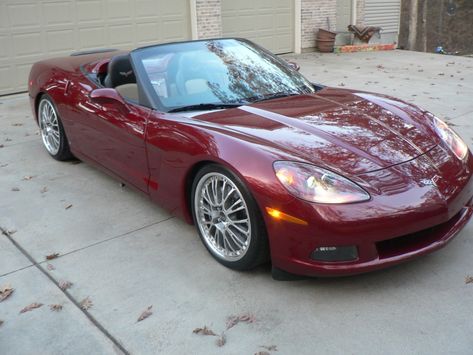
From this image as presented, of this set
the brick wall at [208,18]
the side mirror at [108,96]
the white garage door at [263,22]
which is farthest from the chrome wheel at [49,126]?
the white garage door at [263,22]

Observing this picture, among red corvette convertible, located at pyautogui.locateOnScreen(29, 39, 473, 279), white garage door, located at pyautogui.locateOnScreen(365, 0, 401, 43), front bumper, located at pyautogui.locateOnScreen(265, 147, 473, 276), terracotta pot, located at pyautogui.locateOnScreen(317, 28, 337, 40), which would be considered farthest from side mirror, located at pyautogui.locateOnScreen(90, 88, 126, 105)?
white garage door, located at pyautogui.locateOnScreen(365, 0, 401, 43)

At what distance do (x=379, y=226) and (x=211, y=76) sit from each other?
1.98 meters

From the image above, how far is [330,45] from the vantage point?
14.6 meters

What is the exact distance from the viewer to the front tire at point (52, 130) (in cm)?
545

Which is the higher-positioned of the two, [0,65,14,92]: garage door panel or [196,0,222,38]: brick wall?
[196,0,222,38]: brick wall

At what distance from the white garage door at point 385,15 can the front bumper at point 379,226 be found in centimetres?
1385

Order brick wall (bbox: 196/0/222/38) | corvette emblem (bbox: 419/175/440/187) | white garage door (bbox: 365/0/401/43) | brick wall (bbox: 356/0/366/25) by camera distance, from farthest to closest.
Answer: white garage door (bbox: 365/0/401/43) → brick wall (bbox: 356/0/366/25) → brick wall (bbox: 196/0/222/38) → corvette emblem (bbox: 419/175/440/187)

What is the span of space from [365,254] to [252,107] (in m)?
1.46

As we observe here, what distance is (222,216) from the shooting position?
344 centimetres

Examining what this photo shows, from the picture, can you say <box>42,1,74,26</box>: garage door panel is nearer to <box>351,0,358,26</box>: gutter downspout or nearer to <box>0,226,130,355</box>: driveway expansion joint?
<box>0,226,130,355</box>: driveway expansion joint

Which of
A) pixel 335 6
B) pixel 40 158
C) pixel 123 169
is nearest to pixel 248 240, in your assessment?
pixel 123 169

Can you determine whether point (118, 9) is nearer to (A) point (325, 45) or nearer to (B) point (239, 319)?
(A) point (325, 45)

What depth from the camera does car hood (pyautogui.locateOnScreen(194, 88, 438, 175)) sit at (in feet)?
10.5

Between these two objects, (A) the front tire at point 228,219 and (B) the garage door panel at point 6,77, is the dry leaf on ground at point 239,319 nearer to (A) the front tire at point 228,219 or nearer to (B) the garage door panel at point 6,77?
(A) the front tire at point 228,219
